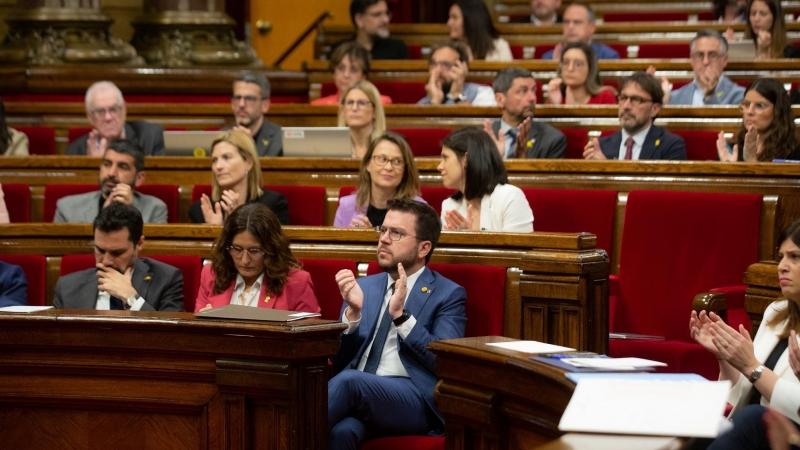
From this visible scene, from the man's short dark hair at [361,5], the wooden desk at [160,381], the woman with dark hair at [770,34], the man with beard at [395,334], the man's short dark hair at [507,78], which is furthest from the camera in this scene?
the man's short dark hair at [361,5]

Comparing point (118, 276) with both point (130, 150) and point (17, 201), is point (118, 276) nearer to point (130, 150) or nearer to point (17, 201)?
point (130, 150)

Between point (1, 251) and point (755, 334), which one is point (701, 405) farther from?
point (1, 251)

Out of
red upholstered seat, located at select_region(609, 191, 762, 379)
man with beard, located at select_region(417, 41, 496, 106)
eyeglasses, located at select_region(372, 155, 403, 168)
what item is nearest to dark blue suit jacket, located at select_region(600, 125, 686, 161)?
red upholstered seat, located at select_region(609, 191, 762, 379)

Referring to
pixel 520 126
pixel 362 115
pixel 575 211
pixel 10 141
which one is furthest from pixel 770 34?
pixel 10 141

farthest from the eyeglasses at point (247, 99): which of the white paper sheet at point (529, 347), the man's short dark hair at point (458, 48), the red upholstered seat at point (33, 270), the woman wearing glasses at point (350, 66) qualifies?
the white paper sheet at point (529, 347)

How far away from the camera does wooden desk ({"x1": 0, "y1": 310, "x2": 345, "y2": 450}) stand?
1898 millimetres

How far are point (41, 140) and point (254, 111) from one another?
91 cm

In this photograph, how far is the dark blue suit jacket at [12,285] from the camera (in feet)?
8.52

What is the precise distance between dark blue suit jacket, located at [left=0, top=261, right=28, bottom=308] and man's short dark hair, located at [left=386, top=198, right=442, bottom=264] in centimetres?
92

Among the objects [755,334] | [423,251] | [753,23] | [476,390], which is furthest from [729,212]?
[753,23]

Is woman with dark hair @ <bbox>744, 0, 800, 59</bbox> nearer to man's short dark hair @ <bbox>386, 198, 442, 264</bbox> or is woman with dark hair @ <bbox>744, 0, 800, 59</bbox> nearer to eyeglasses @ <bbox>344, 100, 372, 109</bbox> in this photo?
eyeglasses @ <bbox>344, 100, 372, 109</bbox>

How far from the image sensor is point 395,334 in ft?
7.62

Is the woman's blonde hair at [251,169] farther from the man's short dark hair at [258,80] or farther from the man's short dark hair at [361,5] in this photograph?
the man's short dark hair at [361,5]

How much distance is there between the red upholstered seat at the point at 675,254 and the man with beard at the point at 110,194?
4.28ft
